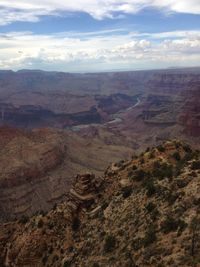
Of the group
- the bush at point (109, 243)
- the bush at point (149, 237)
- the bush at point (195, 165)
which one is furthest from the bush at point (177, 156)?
the bush at point (149, 237)

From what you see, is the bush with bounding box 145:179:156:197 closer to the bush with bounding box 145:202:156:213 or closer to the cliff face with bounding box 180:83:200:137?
the bush with bounding box 145:202:156:213

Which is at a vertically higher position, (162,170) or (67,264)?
(162,170)

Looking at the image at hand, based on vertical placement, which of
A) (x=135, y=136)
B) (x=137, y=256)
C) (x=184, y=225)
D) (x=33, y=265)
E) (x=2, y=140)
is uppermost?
(x=184, y=225)

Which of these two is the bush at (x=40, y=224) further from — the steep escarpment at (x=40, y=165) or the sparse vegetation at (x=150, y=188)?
the steep escarpment at (x=40, y=165)

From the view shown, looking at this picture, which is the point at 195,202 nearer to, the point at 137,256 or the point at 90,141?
the point at 137,256

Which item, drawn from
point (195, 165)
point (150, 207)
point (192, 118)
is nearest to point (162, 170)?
point (195, 165)

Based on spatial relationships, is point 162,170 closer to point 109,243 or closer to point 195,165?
point 195,165

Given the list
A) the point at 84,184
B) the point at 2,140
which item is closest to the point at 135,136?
the point at 2,140

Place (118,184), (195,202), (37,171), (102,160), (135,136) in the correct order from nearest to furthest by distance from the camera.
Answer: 1. (195,202)
2. (118,184)
3. (37,171)
4. (102,160)
5. (135,136)
